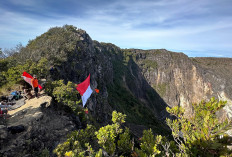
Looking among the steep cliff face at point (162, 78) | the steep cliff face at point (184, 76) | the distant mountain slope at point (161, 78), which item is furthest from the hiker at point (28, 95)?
the steep cliff face at point (184, 76)

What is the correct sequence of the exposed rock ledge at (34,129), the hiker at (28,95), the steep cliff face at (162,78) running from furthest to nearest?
the steep cliff face at (162,78), the hiker at (28,95), the exposed rock ledge at (34,129)

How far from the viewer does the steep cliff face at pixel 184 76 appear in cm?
8431

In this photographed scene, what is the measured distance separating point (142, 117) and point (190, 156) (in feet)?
166

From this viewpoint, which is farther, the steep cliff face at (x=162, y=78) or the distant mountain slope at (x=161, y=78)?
the steep cliff face at (x=162, y=78)

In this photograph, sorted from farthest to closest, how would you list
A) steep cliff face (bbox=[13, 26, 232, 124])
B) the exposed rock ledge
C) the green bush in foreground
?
steep cliff face (bbox=[13, 26, 232, 124]) → the exposed rock ledge → the green bush in foreground

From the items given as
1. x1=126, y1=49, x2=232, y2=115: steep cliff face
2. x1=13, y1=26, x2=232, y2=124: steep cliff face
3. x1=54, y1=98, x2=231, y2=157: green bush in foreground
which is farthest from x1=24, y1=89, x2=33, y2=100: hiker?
x1=126, y1=49, x2=232, y2=115: steep cliff face

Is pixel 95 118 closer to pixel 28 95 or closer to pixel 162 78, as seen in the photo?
pixel 28 95

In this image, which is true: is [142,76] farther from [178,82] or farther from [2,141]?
[2,141]

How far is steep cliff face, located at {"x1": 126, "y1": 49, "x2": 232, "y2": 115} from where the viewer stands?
84.3m

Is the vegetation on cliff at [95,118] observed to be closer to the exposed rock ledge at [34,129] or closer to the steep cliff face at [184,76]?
the exposed rock ledge at [34,129]

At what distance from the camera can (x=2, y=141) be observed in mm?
6492

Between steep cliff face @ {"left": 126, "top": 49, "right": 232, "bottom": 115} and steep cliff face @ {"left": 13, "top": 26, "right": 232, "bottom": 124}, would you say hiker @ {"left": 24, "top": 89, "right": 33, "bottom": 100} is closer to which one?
steep cliff face @ {"left": 13, "top": 26, "right": 232, "bottom": 124}

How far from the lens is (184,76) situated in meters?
97.8

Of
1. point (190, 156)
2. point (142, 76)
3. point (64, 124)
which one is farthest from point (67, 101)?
point (142, 76)
